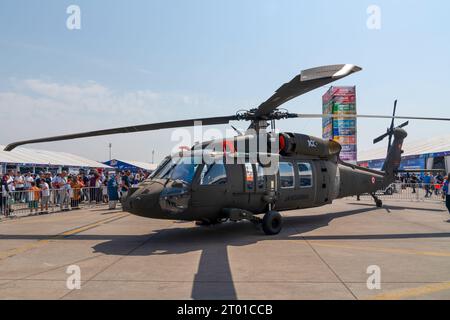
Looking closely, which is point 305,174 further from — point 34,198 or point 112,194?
point 34,198

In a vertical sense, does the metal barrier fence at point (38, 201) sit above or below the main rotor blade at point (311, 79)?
below

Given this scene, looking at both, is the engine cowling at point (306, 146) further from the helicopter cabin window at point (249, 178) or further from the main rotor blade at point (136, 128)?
the main rotor blade at point (136, 128)

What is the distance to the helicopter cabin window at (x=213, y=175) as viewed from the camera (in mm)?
8820

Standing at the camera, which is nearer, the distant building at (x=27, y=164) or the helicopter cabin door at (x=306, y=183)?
the helicopter cabin door at (x=306, y=183)


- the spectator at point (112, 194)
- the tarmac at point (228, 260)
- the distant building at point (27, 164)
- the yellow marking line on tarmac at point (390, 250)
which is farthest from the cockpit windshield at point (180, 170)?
the distant building at point (27, 164)

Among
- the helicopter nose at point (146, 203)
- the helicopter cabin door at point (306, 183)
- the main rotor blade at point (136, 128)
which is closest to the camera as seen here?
the helicopter nose at point (146, 203)

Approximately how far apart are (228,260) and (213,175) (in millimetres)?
2698

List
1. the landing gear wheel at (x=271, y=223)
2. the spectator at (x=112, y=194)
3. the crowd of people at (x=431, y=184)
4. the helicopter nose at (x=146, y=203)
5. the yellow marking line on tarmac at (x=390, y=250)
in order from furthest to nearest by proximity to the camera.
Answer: the crowd of people at (x=431, y=184) < the spectator at (x=112, y=194) < the landing gear wheel at (x=271, y=223) < the helicopter nose at (x=146, y=203) < the yellow marking line on tarmac at (x=390, y=250)

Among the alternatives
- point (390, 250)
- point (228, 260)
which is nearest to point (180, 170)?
point (228, 260)

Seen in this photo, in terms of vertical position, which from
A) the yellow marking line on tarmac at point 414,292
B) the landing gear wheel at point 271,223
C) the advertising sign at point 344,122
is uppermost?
the advertising sign at point 344,122

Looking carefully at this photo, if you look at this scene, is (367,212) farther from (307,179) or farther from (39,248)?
(39,248)

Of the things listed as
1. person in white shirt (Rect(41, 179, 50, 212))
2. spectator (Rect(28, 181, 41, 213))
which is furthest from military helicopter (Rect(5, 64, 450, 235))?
person in white shirt (Rect(41, 179, 50, 212))

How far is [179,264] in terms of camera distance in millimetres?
6504

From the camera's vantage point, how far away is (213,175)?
897 centimetres
